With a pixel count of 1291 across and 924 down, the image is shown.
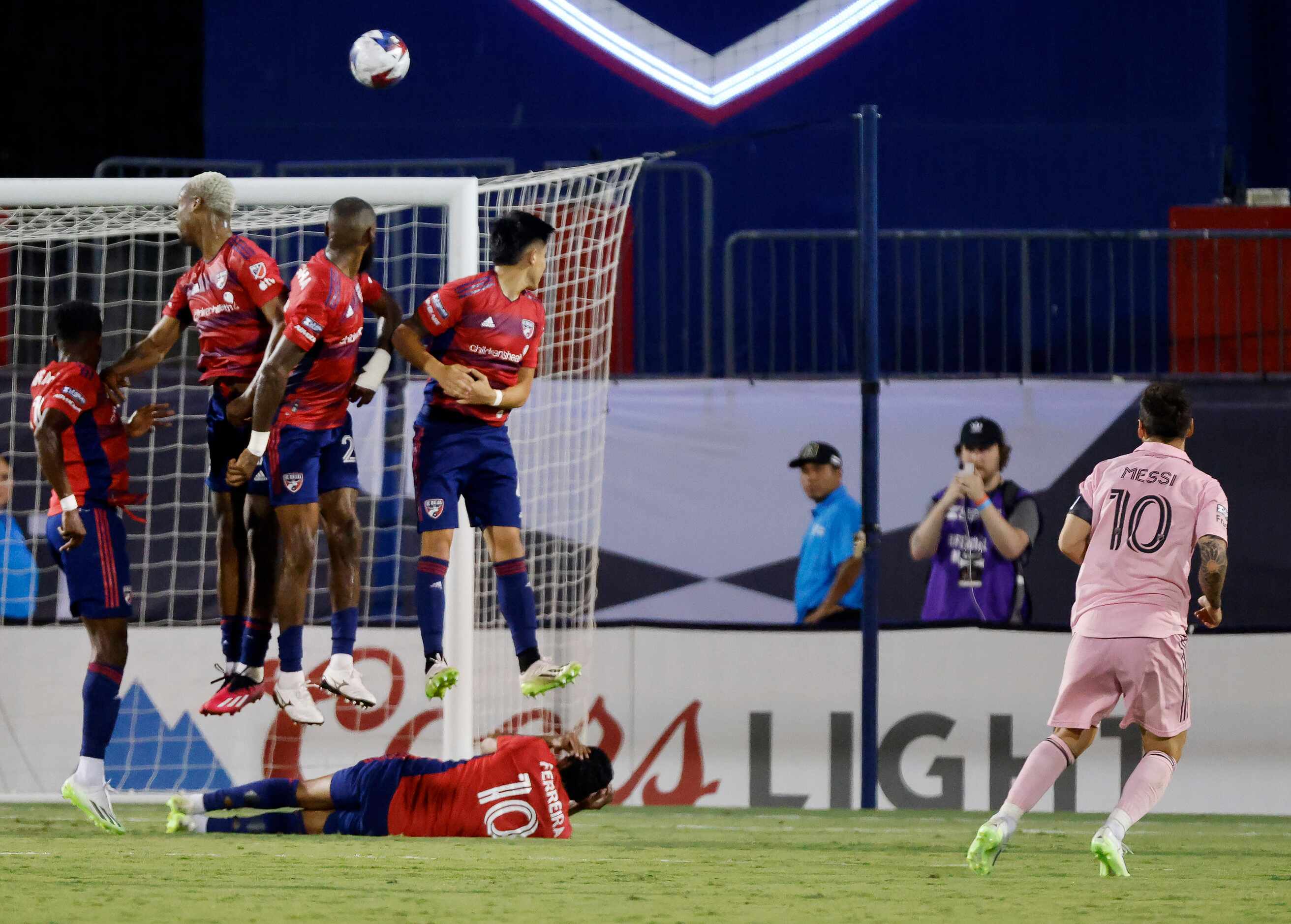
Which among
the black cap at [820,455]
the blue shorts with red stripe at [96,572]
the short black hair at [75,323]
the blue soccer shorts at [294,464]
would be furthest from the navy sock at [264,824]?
the black cap at [820,455]

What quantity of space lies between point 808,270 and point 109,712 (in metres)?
7.03

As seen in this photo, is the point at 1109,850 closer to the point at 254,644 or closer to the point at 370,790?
the point at 370,790

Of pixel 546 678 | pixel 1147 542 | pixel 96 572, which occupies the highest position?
pixel 1147 542

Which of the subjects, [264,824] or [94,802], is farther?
[94,802]

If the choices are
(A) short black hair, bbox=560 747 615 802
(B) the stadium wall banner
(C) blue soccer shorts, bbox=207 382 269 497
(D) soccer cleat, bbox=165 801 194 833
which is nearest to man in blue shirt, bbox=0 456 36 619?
(B) the stadium wall banner

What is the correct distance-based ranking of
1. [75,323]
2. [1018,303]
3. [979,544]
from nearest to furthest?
[75,323] < [979,544] < [1018,303]

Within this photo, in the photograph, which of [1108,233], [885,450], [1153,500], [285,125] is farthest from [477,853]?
[285,125]

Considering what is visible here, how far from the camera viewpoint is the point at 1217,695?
30.0 ft

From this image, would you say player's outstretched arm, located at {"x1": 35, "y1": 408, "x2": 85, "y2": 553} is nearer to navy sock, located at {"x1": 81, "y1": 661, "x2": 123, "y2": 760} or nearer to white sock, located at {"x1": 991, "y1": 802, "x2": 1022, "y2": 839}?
navy sock, located at {"x1": 81, "y1": 661, "x2": 123, "y2": 760}

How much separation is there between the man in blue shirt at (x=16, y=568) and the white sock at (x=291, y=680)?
2785 millimetres

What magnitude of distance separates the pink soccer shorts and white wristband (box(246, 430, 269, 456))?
11.4 feet

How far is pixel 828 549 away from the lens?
9.76 metres

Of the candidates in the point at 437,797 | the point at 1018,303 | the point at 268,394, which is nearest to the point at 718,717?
the point at 437,797

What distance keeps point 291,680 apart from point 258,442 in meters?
1.10
